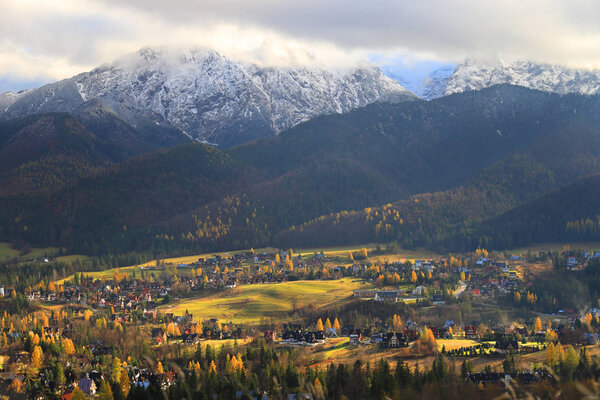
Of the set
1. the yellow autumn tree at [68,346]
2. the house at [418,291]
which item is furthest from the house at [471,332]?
the yellow autumn tree at [68,346]

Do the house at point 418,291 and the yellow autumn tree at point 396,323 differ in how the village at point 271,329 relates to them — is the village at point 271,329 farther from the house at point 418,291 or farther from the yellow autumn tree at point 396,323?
the house at point 418,291

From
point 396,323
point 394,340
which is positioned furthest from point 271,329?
point 394,340

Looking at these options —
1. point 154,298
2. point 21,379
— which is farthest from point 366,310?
point 21,379

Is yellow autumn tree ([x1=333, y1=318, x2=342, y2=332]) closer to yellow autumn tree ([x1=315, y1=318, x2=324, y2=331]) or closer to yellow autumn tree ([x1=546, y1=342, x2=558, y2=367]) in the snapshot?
yellow autumn tree ([x1=315, y1=318, x2=324, y2=331])

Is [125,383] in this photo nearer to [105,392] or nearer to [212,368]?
[105,392]

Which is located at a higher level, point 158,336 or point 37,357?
point 37,357

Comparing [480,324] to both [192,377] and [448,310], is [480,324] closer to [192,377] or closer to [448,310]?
[448,310]
